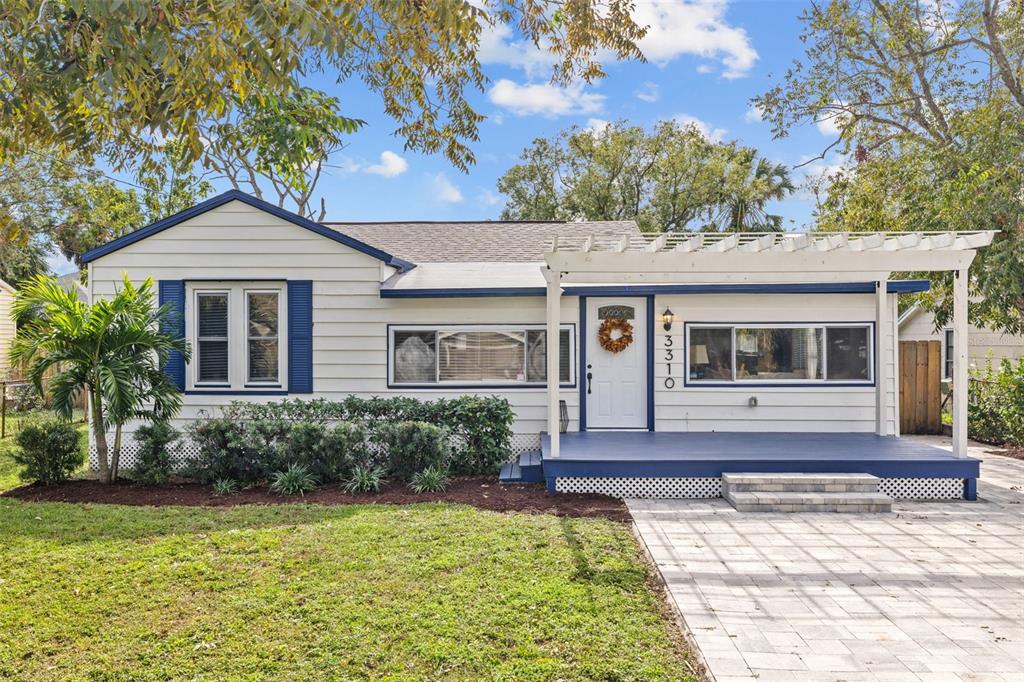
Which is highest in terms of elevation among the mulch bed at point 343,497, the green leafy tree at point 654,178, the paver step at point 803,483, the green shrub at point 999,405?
the green leafy tree at point 654,178

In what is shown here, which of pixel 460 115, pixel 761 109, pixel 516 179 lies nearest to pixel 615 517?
pixel 460 115

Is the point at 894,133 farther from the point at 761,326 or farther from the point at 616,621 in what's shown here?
the point at 616,621

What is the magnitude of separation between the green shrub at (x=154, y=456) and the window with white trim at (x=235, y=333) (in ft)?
3.55

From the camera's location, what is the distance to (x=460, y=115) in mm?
8172

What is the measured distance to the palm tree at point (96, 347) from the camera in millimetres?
6941

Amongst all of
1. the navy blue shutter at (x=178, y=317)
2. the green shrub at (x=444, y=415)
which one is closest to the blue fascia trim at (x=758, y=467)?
the green shrub at (x=444, y=415)

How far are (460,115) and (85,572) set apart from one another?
6224 mm

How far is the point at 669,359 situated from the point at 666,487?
7.87 feet

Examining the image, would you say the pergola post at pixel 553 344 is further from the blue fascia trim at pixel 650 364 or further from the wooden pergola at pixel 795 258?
the blue fascia trim at pixel 650 364

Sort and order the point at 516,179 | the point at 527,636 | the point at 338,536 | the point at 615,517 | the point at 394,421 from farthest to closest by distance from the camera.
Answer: the point at 516,179 < the point at 394,421 < the point at 615,517 < the point at 338,536 < the point at 527,636

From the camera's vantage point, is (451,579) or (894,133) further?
(894,133)

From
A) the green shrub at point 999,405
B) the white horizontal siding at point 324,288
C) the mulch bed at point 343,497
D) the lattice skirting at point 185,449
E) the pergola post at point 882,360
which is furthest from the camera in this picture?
the green shrub at point 999,405

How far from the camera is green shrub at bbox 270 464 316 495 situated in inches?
276

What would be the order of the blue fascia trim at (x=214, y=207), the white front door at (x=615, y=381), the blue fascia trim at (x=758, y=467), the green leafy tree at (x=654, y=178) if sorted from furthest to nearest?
the green leafy tree at (x=654, y=178)
the white front door at (x=615, y=381)
the blue fascia trim at (x=214, y=207)
the blue fascia trim at (x=758, y=467)
